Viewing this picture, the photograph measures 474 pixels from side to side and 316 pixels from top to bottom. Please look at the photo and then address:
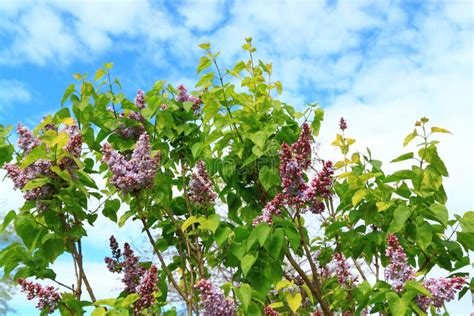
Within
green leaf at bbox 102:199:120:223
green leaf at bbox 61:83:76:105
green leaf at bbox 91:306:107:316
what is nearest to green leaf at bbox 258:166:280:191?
green leaf at bbox 102:199:120:223

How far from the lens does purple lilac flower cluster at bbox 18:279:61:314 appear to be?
2973 mm

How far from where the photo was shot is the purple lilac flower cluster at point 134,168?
112 inches

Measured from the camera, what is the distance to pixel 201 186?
3391 millimetres

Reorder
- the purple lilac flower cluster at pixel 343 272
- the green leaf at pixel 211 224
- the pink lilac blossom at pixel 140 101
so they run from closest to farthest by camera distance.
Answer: the green leaf at pixel 211 224 → the purple lilac flower cluster at pixel 343 272 → the pink lilac blossom at pixel 140 101

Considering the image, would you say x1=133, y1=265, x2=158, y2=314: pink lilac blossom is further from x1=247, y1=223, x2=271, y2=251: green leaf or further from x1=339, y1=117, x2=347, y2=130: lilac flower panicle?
x1=339, y1=117, x2=347, y2=130: lilac flower panicle

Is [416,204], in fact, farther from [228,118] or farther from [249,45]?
[249,45]

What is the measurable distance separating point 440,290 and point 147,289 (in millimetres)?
1573

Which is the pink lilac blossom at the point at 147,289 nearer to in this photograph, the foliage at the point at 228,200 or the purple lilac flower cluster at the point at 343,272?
the foliage at the point at 228,200

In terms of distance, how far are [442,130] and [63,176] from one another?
2336 mm

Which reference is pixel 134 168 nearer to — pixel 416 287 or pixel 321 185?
pixel 321 185

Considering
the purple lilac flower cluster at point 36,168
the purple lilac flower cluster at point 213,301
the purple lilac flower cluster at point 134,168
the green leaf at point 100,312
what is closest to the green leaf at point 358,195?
the purple lilac flower cluster at point 213,301

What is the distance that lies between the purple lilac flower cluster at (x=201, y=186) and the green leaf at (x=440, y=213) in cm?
136

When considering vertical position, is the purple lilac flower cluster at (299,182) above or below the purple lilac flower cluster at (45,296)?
above

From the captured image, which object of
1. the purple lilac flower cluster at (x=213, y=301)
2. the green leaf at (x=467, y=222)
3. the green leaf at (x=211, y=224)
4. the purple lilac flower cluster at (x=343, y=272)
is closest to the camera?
the purple lilac flower cluster at (x=213, y=301)
